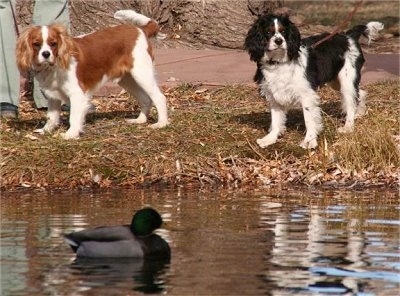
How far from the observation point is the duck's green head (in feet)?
26.4

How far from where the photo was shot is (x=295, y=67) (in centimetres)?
1202

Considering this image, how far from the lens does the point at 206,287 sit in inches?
283

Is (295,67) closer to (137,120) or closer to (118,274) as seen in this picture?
(137,120)

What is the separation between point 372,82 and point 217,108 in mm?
2042

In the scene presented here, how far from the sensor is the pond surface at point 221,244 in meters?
7.25

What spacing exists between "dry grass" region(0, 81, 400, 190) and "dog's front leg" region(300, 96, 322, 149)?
90 millimetres

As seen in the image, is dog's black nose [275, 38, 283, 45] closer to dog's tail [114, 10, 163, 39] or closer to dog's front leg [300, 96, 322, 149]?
dog's front leg [300, 96, 322, 149]

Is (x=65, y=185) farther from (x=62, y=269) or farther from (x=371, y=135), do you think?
(x=62, y=269)

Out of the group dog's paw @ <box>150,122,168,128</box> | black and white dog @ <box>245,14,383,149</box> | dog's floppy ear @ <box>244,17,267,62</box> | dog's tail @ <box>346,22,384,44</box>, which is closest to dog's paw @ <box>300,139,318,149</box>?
black and white dog @ <box>245,14,383,149</box>

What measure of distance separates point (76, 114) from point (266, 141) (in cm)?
177

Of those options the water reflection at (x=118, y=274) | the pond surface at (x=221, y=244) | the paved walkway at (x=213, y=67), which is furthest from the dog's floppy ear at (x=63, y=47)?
the water reflection at (x=118, y=274)

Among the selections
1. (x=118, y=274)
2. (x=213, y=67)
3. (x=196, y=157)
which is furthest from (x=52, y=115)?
(x=118, y=274)

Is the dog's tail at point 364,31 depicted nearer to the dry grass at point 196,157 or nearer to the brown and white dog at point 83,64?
the dry grass at point 196,157

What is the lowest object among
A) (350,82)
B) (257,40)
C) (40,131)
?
(40,131)
